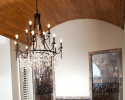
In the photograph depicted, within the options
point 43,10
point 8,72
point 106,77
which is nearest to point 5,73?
point 8,72

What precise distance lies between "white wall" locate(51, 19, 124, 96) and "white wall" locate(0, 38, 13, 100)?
6.37ft

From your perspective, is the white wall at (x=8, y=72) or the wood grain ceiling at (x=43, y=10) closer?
the wood grain ceiling at (x=43, y=10)

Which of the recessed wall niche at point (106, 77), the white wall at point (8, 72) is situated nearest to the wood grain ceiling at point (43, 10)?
the white wall at point (8, 72)

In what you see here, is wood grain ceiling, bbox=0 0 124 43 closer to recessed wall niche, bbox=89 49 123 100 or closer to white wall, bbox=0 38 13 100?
white wall, bbox=0 38 13 100

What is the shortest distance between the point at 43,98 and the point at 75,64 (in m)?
2.11

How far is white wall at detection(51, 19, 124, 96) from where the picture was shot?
5258 millimetres

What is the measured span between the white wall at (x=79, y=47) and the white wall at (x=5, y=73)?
76.4 inches

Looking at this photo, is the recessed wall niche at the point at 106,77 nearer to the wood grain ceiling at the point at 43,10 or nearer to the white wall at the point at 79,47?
the white wall at the point at 79,47

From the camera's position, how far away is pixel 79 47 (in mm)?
5688

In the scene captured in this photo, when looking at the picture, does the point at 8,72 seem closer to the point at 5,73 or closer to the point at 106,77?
the point at 5,73

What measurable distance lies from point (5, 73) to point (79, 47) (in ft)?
9.73

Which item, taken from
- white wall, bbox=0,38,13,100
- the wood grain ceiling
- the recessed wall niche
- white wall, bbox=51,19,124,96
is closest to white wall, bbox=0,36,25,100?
white wall, bbox=0,38,13,100

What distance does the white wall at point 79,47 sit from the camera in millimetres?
5258

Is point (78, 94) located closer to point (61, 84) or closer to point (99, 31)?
point (61, 84)
